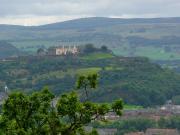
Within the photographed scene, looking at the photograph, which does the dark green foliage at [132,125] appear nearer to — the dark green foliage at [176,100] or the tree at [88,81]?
the dark green foliage at [176,100]

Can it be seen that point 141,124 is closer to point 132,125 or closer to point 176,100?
point 132,125

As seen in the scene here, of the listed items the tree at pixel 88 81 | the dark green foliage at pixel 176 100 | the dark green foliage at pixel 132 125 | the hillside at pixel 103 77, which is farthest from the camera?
the dark green foliage at pixel 176 100

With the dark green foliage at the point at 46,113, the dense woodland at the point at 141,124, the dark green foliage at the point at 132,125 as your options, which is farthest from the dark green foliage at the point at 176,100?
the dark green foliage at the point at 46,113

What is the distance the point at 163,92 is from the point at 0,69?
150ft

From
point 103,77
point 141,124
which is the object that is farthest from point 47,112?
point 103,77

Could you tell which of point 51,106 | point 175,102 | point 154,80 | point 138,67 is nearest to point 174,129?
point 175,102

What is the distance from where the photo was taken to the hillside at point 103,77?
6634 inches

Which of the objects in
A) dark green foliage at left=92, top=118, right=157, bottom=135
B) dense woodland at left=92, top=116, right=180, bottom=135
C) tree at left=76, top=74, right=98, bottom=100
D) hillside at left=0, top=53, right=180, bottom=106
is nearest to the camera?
tree at left=76, top=74, right=98, bottom=100

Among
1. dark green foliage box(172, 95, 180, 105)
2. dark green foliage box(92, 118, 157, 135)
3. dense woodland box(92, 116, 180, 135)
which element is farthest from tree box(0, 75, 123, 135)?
dark green foliage box(172, 95, 180, 105)

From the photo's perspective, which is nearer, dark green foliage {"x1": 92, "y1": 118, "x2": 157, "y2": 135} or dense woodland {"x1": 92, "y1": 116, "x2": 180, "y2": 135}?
dark green foliage {"x1": 92, "y1": 118, "x2": 157, "y2": 135}

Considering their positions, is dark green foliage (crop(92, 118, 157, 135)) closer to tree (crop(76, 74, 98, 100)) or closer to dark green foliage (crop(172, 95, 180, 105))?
dark green foliage (crop(172, 95, 180, 105))

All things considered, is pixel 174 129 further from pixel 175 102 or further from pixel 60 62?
pixel 60 62

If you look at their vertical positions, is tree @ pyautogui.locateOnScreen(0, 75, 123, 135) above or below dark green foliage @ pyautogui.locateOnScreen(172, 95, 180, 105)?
above

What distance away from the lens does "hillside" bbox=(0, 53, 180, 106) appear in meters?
168
